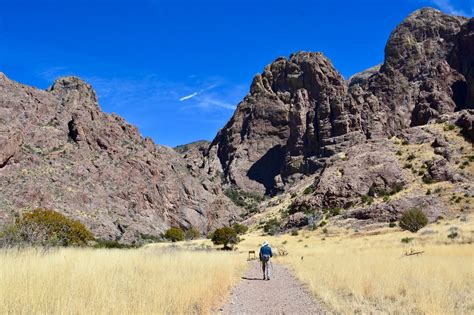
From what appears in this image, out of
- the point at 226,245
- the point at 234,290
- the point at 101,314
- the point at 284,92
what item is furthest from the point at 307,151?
the point at 101,314

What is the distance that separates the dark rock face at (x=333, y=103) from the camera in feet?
401

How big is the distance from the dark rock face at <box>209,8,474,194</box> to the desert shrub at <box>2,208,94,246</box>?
307 feet

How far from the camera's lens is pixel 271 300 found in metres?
12.4

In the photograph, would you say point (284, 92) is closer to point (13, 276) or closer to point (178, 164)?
point (178, 164)

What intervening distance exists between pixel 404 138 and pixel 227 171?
99.2 metres

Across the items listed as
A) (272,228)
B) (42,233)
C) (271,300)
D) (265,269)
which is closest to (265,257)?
(265,269)

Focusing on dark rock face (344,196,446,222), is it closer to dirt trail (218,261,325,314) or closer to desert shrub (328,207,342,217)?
desert shrub (328,207,342,217)

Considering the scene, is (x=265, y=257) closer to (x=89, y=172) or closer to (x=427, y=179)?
(x=427, y=179)

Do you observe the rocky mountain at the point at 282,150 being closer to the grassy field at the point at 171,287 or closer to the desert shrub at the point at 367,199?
the desert shrub at the point at 367,199

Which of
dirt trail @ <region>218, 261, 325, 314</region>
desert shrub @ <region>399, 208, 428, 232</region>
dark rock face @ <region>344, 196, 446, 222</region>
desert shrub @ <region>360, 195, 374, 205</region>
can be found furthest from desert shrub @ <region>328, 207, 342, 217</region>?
dirt trail @ <region>218, 261, 325, 314</region>

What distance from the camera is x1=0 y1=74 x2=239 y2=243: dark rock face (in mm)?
63562

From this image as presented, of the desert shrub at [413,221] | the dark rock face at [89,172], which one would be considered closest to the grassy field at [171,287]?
the desert shrub at [413,221]

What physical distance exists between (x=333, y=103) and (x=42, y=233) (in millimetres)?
116394

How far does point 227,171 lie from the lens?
16262cm
